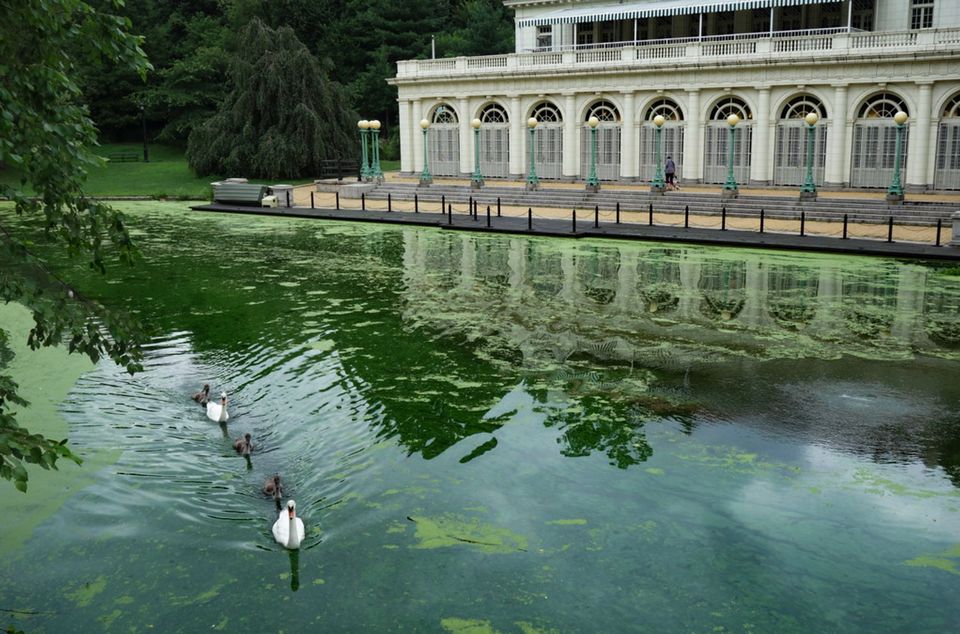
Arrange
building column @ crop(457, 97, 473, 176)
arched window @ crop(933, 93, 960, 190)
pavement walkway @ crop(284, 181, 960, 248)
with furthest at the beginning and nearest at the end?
building column @ crop(457, 97, 473, 176)
arched window @ crop(933, 93, 960, 190)
pavement walkway @ crop(284, 181, 960, 248)

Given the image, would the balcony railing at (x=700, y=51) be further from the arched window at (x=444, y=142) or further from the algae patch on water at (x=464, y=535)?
the algae patch on water at (x=464, y=535)

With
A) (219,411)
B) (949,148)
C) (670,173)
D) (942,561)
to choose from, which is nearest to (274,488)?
(219,411)

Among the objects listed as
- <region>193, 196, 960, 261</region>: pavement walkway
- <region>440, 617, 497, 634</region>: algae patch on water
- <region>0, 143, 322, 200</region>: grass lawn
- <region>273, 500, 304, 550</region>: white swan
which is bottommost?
<region>440, 617, 497, 634</region>: algae patch on water

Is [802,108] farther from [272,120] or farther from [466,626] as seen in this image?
[466,626]

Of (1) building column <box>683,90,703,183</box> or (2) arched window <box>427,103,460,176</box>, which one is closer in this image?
(1) building column <box>683,90,703,183</box>

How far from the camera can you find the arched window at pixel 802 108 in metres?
38.9

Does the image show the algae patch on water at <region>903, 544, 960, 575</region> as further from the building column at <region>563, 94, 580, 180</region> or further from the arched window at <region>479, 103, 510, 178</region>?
the arched window at <region>479, 103, 510, 178</region>

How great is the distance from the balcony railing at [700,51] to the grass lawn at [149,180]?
11.7 meters

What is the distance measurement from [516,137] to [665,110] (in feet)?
23.7

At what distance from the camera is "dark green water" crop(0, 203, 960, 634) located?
8508 millimetres

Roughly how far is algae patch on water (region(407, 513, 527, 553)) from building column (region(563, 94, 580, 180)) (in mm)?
36116

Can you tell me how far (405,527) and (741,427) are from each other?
4945mm

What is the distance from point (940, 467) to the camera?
36.5 feet

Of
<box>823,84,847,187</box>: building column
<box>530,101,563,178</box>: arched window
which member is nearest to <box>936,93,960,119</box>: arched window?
<box>823,84,847,187</box>: building column
